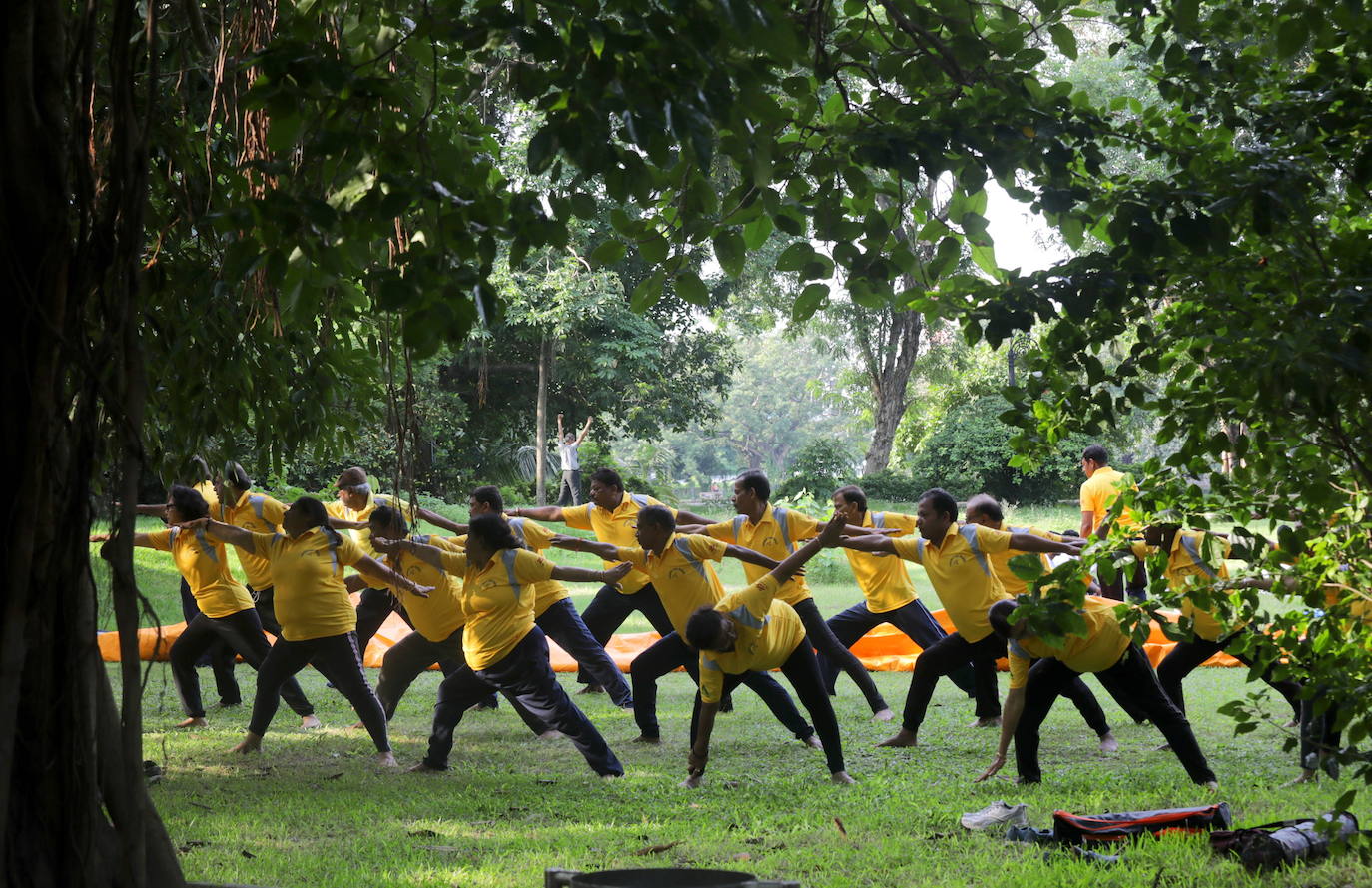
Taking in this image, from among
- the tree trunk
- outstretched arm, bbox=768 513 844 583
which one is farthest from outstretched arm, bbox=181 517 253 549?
the tree trunk

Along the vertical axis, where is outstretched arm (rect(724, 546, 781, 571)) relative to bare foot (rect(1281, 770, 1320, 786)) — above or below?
above

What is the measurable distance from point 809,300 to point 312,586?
5.04m

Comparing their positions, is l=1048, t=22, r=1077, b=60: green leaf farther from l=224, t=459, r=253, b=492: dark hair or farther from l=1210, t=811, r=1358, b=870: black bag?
l=224, t=459, r=253, b=492: dark hair

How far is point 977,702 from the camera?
897cm

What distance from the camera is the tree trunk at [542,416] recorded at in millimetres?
24625

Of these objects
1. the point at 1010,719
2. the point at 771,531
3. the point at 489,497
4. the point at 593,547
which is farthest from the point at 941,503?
the point at 489,497

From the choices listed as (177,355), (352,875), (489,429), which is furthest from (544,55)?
(489,429)

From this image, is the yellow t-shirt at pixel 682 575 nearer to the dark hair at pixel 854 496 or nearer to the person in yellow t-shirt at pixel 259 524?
the dark hair at pixel 854 496

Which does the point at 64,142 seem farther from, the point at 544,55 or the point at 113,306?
the point at 544,55

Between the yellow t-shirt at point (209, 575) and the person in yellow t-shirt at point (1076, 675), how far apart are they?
5.15 metres

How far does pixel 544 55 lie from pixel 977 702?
691cm

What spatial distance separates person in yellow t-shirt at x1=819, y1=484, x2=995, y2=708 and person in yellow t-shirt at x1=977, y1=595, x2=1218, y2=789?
255 centimetres

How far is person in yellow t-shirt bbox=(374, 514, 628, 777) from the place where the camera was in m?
7.21

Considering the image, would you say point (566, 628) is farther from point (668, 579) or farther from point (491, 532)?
point (491, 532)
